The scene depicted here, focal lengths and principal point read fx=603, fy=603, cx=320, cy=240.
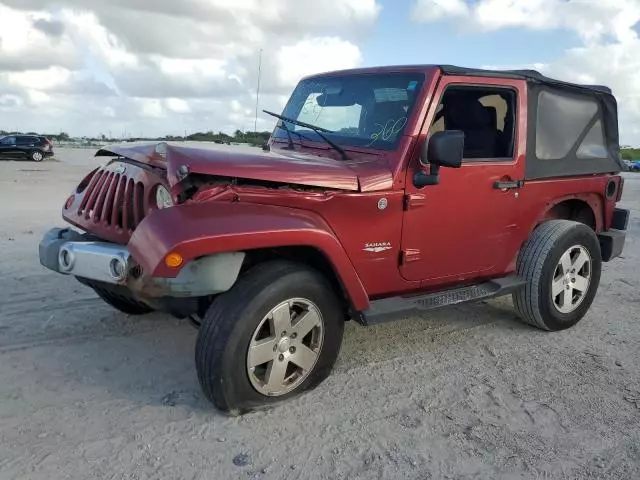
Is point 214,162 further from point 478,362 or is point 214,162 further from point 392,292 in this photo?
point 478,362

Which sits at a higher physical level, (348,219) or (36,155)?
(348,219)

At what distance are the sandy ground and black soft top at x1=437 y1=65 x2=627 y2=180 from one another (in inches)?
55.0

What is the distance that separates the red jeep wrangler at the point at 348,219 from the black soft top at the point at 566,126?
2 centimetres

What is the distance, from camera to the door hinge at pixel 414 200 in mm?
3920

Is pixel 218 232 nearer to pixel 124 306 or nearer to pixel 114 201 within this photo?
pixel 114 201

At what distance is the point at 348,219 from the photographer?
3680 mm

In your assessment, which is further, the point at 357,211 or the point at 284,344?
the point at 357,211

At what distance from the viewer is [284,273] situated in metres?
3.40

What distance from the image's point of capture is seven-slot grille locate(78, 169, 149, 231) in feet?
11.8

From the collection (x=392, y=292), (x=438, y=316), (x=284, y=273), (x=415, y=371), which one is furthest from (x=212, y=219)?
(x=438, y=316)

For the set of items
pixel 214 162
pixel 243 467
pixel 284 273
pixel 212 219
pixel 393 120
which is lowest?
pixel 243 467

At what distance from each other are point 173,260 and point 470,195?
2267 mm

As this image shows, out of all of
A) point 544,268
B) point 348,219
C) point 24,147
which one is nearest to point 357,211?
point 348,219

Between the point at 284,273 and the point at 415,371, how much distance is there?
1.32 metres
